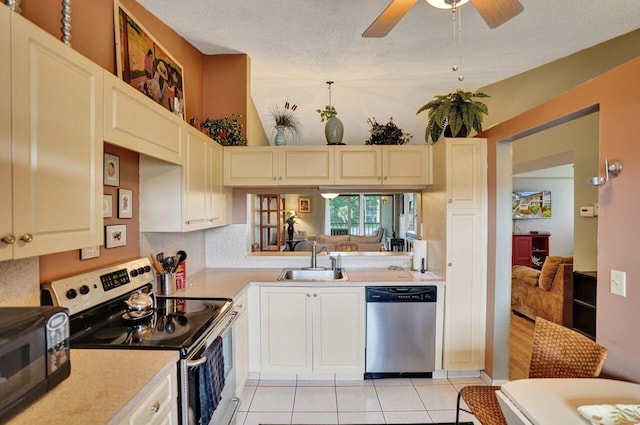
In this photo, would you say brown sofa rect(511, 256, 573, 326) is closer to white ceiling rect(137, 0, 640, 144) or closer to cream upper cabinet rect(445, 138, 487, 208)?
cream upper cabinet rect(445, 138, 487, 208)

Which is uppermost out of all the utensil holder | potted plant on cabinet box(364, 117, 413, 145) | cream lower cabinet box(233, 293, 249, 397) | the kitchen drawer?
potted plant on cabinet box(364, 117, 413, 145)

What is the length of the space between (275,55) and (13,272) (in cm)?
261

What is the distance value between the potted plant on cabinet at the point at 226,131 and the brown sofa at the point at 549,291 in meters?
3.86

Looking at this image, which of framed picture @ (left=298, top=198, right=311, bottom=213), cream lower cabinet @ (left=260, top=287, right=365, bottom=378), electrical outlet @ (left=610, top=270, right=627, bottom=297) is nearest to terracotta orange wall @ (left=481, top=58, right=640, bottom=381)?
electrical outlet @ (left=610, top=270, right=627, bottom=297)

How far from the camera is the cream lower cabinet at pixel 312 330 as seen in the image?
268cm

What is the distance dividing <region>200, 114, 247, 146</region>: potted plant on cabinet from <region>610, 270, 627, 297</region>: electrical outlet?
283 cm

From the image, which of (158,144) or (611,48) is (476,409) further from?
(611,48)

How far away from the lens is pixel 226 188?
3035mm

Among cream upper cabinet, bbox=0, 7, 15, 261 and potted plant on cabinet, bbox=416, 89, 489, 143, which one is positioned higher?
potted plant on cabinet, bbox=416, 89, 489, 143

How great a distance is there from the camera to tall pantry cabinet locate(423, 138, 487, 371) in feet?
8.78

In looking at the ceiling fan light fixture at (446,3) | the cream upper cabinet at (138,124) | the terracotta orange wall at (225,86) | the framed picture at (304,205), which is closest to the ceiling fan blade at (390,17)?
the ceiling fan light fixture at (446,3)

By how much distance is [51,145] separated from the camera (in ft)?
3.53

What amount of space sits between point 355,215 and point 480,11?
7.95 meters

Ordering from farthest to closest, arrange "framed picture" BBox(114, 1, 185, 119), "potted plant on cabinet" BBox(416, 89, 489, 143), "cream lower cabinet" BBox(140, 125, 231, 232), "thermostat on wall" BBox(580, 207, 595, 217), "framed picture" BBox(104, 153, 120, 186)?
"thermostat on wall" BBox(580, 207, 595, 217) < "potted plant on cabinet" BBox(416, 89, 489, 143) < "cream lower cabinet" BBox(140, 125, 231, 232) < "framed picture" BBox(114, 1, 185, 119) < "framed picture" BBox(104, 153, 120, 186)
